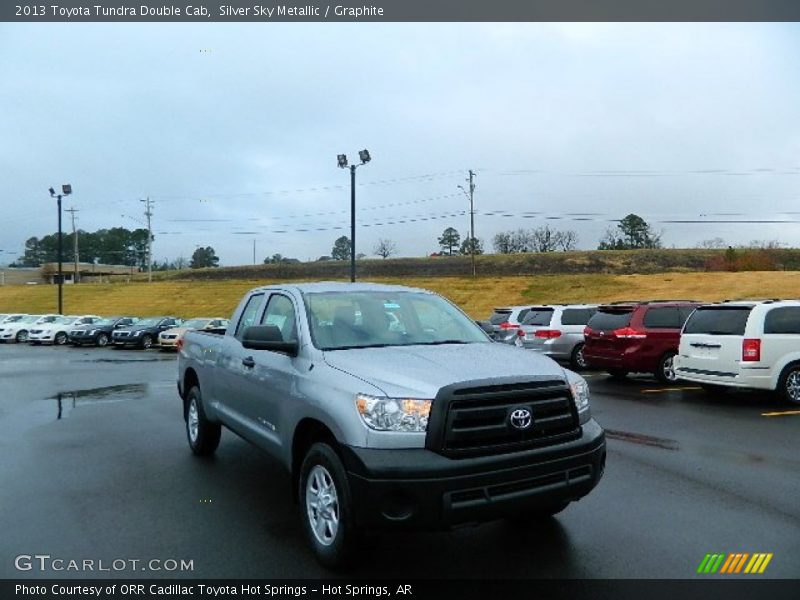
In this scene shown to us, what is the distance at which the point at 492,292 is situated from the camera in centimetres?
4834

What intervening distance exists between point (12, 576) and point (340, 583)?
6.92ft

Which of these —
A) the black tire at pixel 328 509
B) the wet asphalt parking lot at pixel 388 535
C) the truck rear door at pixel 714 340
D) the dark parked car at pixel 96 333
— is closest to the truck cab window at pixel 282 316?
the black tire at pixel 328 509

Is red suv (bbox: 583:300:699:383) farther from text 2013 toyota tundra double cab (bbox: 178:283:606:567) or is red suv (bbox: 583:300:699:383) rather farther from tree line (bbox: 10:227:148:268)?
tree line (bbox: 10:227:148:268)

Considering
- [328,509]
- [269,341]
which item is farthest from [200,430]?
[328,509]

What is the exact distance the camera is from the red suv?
43.6 ft

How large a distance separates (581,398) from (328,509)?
1897 millimetres

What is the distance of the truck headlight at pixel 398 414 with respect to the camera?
12.6 ft

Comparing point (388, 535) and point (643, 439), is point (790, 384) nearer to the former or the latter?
point (643, 439)

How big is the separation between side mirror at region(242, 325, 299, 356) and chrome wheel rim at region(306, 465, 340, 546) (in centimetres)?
92

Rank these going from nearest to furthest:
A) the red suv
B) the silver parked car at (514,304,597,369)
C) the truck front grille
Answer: the truck front grille → the red suv → the silver parked car at (514,304,597,369)

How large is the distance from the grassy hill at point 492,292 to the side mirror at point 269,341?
1421 inches

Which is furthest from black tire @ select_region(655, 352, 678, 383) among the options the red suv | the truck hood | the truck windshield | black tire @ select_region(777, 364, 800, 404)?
the truck hood

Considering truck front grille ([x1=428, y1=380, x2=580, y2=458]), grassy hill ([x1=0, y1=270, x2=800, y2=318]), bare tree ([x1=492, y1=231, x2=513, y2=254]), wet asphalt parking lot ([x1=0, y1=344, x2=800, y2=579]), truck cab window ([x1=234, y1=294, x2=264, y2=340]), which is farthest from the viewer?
bare tree ([x1=492, y1=231, x2=513, y2=254])

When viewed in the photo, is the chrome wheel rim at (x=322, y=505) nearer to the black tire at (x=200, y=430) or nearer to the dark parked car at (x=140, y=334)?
the black tire at (x=200, y=430)
